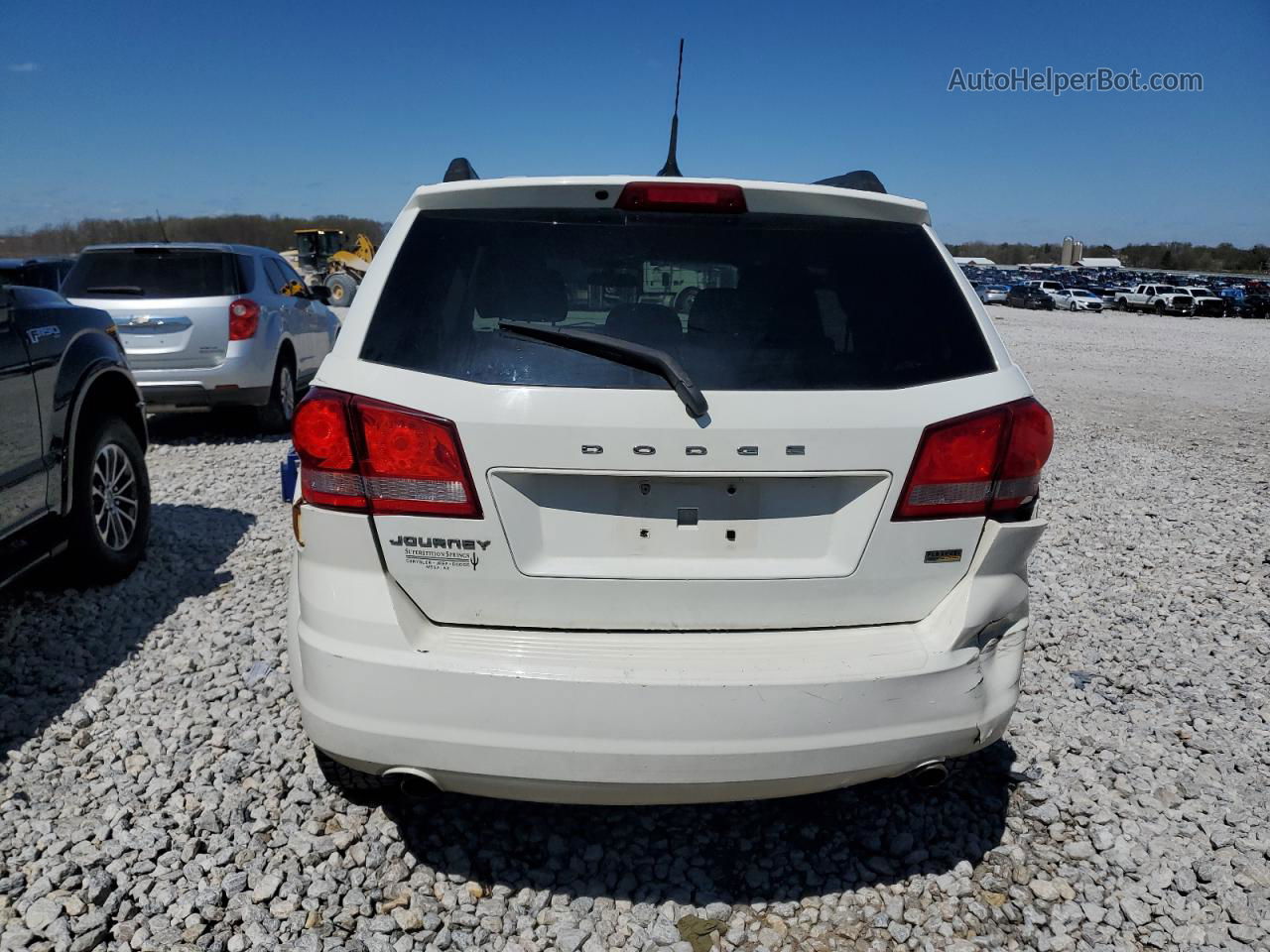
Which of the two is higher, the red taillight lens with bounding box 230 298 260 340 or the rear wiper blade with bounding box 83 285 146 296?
the rear wiper blade with bounding box 83 285 146 296

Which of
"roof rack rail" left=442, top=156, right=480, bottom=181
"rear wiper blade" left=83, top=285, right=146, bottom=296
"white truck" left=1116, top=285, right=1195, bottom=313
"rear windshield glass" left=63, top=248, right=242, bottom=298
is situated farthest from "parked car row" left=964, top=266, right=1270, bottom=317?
"roof rack rail" left=442, top=156, right=480, bottom=181

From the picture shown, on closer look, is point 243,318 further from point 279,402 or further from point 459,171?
point 459,171

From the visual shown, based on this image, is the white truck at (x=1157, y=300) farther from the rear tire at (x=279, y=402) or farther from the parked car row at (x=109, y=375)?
the parked car row at (x=109, y=375)

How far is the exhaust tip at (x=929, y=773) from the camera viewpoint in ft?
7.43

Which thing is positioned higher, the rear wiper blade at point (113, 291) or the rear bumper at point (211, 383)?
the rear wiper blade at point (113, 291)

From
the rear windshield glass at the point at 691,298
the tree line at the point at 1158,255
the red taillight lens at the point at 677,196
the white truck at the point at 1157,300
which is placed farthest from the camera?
the tree line at the point at 1158,255

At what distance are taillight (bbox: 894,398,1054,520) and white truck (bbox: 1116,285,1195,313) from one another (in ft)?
184

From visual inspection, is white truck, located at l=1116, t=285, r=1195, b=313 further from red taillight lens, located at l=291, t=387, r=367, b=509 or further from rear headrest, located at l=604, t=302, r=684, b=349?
red taillight lens, located at l=291, t=387, r=367, b=509

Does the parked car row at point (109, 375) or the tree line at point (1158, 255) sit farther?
the tree line at point (1158, 255)

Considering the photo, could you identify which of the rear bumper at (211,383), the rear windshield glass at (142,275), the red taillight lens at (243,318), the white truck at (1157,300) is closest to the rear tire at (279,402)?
the rear bumper at (211,383)

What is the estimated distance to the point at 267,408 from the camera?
8.83 m

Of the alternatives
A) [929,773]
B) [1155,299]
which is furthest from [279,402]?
[1155,299]

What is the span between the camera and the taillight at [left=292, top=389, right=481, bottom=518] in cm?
209

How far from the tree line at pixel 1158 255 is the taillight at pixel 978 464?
127m
